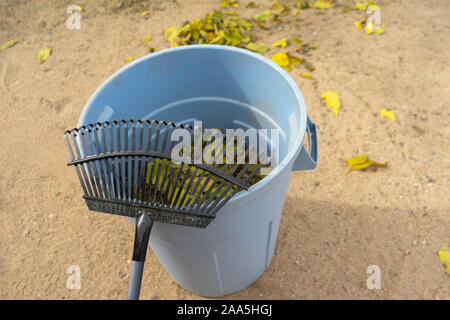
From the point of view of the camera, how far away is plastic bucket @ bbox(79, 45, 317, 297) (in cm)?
113

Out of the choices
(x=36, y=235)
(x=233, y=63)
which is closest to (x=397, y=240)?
(x=233, y=63)

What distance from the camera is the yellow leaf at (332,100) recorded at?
90.1 inches

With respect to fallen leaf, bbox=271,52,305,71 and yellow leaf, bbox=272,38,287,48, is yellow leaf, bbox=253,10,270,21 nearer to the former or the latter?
yellow leaf, bbox=272,38,287,48

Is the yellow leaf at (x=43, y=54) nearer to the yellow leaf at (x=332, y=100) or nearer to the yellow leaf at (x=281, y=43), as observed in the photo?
the yellow leaf at (x=281, y=43)

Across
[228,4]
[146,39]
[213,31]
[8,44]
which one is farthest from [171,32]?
[8,44]

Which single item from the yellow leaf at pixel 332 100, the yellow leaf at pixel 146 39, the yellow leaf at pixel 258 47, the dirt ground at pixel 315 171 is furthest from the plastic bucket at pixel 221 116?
the yellow leaf at pixel 146 39

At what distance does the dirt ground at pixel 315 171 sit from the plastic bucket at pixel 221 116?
33 cm

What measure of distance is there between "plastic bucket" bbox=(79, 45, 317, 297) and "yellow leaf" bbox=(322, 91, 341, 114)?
887 mm

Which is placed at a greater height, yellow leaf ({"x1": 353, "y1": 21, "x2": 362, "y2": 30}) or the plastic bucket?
the plastic bucket

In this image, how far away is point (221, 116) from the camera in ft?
5.46

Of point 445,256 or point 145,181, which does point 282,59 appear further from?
point 145,181

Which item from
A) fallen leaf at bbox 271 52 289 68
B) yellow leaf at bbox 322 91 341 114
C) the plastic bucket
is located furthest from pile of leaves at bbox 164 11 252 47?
the plastic bucket

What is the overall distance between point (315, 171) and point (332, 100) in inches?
21.4

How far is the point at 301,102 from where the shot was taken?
1.17m
